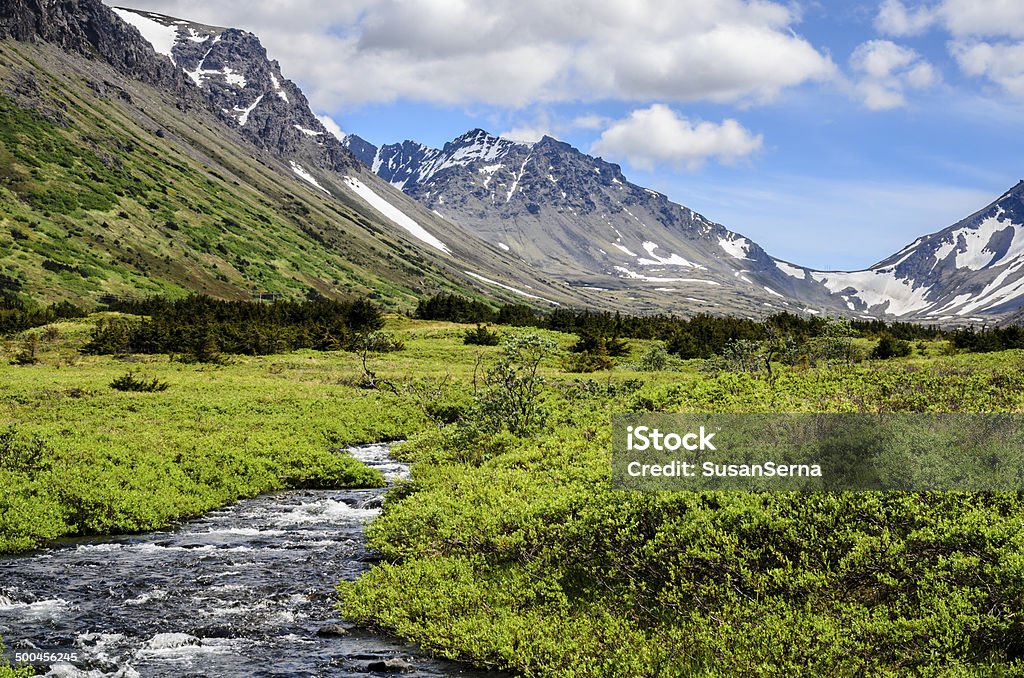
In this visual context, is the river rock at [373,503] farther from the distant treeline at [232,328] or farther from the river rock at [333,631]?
the distant treeline at [232,328]

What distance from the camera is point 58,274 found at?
165375 millimetres

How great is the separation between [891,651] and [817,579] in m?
1.66

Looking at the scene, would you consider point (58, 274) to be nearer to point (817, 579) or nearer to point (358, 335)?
point (358, 335)

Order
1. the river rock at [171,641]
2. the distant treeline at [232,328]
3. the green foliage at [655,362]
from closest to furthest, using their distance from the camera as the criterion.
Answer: the river rock at [171,641] < the green foliage at [655,362] < the distant treeline at [232,328]

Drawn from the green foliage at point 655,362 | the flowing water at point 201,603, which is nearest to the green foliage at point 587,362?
the green foliage at point 655,362

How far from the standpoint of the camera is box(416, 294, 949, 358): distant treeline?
78000 millimetres

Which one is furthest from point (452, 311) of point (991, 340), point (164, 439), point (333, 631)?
point (333, 631)

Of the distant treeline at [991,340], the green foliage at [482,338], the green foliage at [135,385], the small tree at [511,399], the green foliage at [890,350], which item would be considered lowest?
the green foliage at [135,385]

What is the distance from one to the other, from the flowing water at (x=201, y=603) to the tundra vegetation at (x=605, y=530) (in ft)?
3.20

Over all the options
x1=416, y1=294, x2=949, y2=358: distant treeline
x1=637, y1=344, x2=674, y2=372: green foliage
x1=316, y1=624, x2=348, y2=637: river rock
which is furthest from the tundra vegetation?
x1=416, y1=294, x2=949, y2=358: distant treeline

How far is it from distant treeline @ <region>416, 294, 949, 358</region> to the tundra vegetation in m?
44.5

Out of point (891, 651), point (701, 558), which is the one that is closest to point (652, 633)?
point (701, 558)

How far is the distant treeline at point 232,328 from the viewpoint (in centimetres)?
7275

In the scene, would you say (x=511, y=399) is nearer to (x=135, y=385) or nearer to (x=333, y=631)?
(x=333, y=631)
